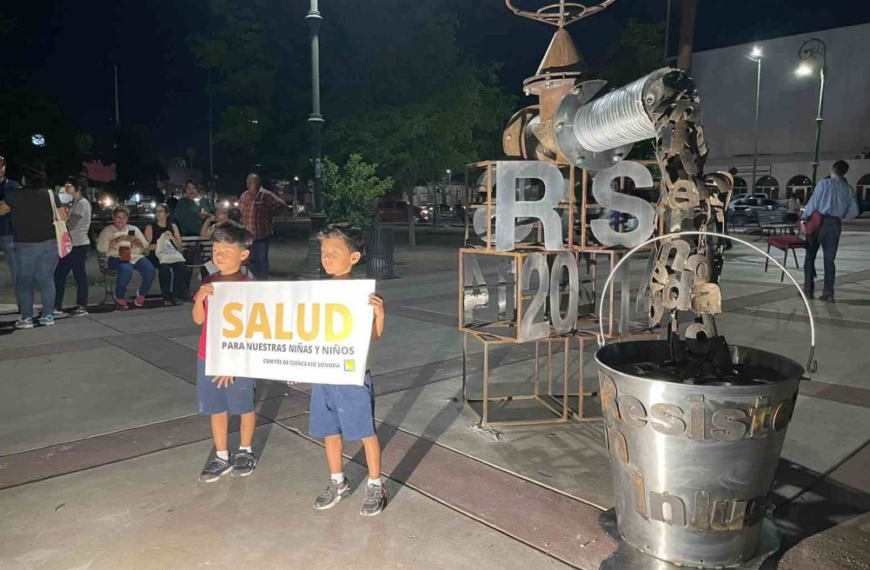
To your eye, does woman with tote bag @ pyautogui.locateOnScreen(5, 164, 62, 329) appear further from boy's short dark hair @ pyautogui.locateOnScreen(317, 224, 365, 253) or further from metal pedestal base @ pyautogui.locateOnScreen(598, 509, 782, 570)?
metal pedestal base @ pyautogui.locateOnScreen(598, 509, 782, 570)

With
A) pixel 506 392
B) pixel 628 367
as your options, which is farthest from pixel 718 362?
pixel 506 392

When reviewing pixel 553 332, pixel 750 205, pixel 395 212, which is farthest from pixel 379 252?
pixel 750 205

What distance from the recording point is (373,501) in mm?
3264

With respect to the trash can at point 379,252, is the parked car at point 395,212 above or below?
above

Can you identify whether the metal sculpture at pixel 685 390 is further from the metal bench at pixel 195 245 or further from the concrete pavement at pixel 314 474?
the metal bench at pixel 195 245

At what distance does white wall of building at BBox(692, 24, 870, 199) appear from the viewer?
143 ft

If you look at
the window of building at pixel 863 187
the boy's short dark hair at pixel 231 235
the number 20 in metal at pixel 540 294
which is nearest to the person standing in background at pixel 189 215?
the number 20 in metal at pixel 540 294

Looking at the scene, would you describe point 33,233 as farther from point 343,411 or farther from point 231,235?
point 343,411

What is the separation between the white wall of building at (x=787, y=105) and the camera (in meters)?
43.6

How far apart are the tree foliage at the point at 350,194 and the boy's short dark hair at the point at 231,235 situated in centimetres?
885

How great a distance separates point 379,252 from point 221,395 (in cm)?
868

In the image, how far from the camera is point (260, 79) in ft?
61.4

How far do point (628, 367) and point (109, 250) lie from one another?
848cm

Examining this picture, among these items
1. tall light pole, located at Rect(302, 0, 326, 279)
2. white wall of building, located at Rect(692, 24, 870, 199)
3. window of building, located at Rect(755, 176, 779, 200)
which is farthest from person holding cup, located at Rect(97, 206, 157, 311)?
window of building, located at Rect(755, 176, 779, 200)
